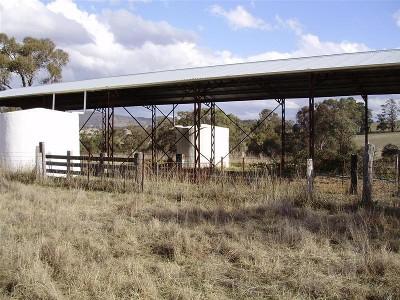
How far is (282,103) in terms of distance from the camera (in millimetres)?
19562

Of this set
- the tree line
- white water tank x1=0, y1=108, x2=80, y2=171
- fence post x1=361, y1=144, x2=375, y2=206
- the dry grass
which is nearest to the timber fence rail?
white water tank x1=0, y1=108, x2=80, y2=171

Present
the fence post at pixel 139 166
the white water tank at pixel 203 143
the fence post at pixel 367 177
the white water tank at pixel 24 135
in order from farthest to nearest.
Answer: the white water tank at pixel 203 143 → the white water tank at pixel 24 135 → the fence post at pixel 139 166 → the fence post at pixel 367 177

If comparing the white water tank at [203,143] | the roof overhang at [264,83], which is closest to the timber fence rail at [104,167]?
the roof overhang at [264,83]

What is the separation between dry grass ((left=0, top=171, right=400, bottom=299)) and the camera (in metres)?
4.66

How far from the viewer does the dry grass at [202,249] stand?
466 cm

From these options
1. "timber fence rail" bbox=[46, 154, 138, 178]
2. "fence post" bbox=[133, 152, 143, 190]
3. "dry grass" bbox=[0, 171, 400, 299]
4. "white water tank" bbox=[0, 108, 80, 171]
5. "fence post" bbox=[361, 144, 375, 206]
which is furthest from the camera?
"white water tank" bbox=[0, 108, 80, 171]

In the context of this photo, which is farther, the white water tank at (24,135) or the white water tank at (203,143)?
the white water tank at (203,143)

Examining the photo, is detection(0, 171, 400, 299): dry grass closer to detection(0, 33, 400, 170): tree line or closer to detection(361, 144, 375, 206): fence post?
detection(361, 144, 375, 206): fence post

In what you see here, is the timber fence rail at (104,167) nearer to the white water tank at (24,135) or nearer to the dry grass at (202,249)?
the white water tank at (24,135)

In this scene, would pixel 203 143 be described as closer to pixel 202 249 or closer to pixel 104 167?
pixel 104 167

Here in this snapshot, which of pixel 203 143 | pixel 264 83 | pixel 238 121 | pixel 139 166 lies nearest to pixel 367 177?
pixel 139 166

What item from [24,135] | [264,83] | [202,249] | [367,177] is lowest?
[202,249]

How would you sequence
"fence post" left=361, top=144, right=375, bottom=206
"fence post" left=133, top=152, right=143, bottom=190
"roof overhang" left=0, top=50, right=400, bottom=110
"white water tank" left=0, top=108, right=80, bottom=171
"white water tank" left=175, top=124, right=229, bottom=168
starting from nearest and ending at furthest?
"fence post" left=361, top=144, right=375, bottom=206
"fence post" left=133, top=152, right=143, bottom=190
"roof overhang" left=0, top=50, right=400, bottom=110
"white water tank" left=0, top=108, right=80, bottom=171
"white water tank" left=175, top=124, right=229, bottom=168

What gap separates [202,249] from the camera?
6.14 meters
